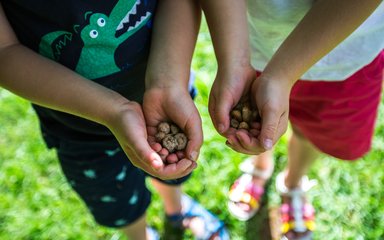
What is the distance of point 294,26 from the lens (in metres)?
1.14

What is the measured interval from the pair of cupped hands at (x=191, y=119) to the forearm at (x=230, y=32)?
0.03 meters

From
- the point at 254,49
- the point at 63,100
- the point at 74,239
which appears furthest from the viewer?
the point at 74,239

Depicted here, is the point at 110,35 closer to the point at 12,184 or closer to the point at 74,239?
the point at 74,239

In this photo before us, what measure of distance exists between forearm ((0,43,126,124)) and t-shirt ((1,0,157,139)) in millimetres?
42

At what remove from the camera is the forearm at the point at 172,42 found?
1031 mm

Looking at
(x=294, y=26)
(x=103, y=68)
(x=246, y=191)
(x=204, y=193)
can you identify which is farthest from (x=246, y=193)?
(x=103, y=68)

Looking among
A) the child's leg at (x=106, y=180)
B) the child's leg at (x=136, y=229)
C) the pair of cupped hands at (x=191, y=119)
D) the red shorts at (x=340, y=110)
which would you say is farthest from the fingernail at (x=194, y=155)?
the child's leg at (x=136, y=229)

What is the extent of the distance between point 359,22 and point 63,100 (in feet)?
2.02

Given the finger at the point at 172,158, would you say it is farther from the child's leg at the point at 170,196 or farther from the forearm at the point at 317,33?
the child's leg at the point at 170,196

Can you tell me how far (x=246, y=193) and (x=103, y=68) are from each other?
0.90 metres

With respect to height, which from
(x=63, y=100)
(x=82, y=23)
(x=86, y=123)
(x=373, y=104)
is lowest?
(x=373, y=104)

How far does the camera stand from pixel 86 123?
3.74 feet

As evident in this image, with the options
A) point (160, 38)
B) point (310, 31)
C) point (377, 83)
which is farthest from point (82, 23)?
point (377, 83)

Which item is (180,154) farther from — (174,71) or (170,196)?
(170,196)
